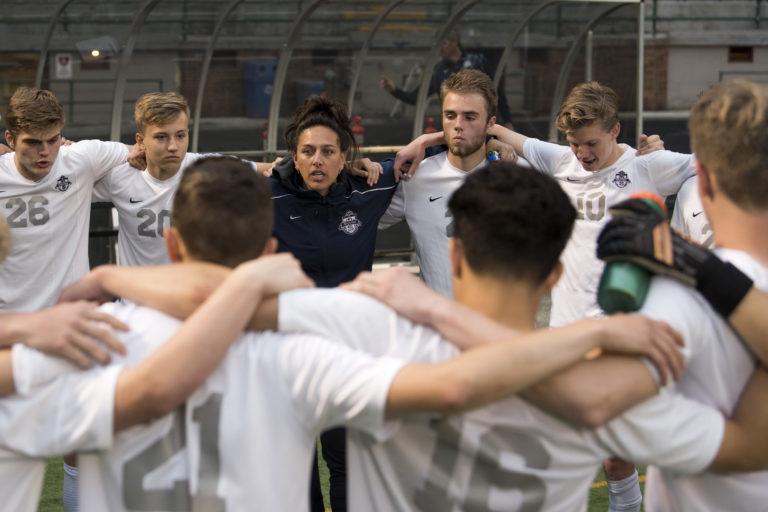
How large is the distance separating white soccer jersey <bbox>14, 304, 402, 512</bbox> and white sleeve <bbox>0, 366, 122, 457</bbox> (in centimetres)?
6

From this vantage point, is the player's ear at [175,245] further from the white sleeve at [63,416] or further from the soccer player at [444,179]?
the soccer player at [444,179]

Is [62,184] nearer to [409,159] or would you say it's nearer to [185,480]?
[409,159]

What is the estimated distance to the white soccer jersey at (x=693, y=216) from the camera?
4781mm

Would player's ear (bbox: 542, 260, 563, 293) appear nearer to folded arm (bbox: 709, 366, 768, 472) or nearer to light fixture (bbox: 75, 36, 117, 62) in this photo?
folded arm (bbox: 709, 366, 768, 472)

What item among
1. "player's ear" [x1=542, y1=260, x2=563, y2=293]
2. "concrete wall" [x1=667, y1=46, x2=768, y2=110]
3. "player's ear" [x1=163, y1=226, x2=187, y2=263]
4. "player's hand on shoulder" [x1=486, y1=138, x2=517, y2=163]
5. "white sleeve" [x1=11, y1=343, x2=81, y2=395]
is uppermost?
"concrete wall" [x1=667, y1=46, x2=768, y2=110]

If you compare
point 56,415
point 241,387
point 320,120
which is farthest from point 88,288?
point 320,120

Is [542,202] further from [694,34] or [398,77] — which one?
[694,34]

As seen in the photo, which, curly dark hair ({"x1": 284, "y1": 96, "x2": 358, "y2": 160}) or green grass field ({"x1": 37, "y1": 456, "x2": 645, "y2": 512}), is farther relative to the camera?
green grass field ({"x1": 37, "y1": 456, "x2": 645, "y2": 512})

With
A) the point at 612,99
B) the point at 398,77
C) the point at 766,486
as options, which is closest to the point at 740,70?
the point at 398,77

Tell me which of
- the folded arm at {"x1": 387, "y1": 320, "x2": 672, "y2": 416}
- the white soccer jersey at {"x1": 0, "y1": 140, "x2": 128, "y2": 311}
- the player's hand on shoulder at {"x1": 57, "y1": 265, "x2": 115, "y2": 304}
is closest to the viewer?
the folded arm at {"x1": 387, "y1": 320, "x2": 672, "y2": 416}

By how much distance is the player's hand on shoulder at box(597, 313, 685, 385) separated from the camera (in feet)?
6.26

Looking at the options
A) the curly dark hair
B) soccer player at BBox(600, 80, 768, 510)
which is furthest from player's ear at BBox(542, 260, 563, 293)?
the curly dark hair

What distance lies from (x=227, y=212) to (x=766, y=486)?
4.55ft

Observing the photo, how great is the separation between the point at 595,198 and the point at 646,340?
318 centimetres
